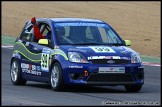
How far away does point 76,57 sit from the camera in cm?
1470

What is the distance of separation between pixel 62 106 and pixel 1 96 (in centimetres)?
187

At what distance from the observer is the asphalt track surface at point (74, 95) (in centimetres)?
1287

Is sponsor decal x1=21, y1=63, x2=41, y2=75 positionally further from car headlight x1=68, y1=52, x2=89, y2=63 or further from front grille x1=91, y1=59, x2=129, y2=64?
front grille x1=91, y1=59, x2=129, y2=64

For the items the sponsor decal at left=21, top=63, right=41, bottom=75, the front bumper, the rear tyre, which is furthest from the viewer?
the sponsor decal at left=21, top=63, right=41, bottom=75

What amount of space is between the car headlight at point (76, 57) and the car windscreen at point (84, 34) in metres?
0.61

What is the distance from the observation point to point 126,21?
123 feet

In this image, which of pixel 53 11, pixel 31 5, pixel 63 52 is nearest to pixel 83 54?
pixel 63 52

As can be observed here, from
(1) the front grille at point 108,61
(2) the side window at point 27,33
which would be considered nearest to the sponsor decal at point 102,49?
(1) the front grille at point 108,61

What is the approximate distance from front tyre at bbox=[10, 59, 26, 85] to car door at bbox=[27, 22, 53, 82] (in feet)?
1.40

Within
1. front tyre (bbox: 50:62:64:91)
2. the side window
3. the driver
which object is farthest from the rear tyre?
the side window

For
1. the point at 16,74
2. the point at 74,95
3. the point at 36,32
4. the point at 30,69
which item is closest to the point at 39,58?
the point at 30,69

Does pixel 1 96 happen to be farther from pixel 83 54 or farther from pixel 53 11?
pixel 53 11

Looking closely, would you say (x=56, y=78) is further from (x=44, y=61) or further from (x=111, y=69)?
(x=111, y=69)

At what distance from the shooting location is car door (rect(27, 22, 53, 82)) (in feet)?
50.6
